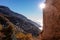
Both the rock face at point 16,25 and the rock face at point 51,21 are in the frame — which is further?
the rock face at point 16,25

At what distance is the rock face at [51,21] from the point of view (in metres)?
3.60

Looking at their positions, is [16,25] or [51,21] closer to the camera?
[51,21]

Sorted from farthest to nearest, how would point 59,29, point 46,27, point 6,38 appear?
point 6,38 → point 46,27 → point 59,29

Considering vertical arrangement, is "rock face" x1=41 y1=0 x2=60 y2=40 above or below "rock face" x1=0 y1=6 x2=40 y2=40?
below

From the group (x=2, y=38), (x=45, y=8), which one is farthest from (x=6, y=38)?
(x=45, y=8)

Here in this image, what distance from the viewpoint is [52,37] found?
12.1 ft

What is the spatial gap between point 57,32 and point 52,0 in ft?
2.41

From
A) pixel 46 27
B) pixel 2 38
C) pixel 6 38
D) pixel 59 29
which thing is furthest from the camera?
pixel 2 38

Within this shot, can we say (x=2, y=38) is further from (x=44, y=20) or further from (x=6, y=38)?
(x=44, y=20)

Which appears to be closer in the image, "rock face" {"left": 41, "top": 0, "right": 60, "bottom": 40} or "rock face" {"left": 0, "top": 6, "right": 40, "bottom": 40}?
"rock face" {"left": 41, "top": 0, "right": 60, "bottom": 40}

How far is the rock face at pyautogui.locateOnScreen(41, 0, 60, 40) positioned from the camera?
360cm

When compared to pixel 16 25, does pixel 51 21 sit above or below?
below

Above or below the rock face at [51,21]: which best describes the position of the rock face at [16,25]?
above

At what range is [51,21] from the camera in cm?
369
